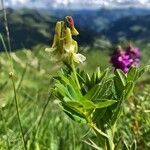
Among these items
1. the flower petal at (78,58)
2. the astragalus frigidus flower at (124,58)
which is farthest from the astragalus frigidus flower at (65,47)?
the astragalus frigidus flower at (124,58)

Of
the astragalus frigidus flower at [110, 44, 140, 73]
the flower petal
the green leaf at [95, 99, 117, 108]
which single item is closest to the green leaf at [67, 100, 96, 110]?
the green leaf at [95, 99, 117, 108]

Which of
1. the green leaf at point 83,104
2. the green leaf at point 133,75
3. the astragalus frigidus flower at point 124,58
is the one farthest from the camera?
the astragalus frigidus flower at point 124,58

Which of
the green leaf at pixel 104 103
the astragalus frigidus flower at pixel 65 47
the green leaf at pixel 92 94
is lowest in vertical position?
the green leaf at pixel 104 103

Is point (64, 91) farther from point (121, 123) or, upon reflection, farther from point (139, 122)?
point (121, 123)

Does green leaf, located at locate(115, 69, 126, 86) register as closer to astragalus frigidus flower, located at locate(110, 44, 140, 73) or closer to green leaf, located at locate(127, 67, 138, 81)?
green leaf, located at locate(127, 67, 138, 81)

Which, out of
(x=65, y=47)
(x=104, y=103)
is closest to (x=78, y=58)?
(x=65, y=47)

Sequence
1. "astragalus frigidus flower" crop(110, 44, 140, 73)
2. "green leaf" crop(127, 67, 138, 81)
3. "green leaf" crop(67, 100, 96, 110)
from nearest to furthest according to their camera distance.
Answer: "green leaf" crop(67, 100, 96, 110)
"green leaf" crop(127, 67, 138, 81)
"astragalus frigidus flower" crop(110, 44, 140, 73)

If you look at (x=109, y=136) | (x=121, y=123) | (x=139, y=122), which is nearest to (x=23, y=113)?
(x=121, y=123)

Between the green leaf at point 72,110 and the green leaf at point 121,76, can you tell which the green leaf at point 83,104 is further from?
the green leaf at point 121,76
